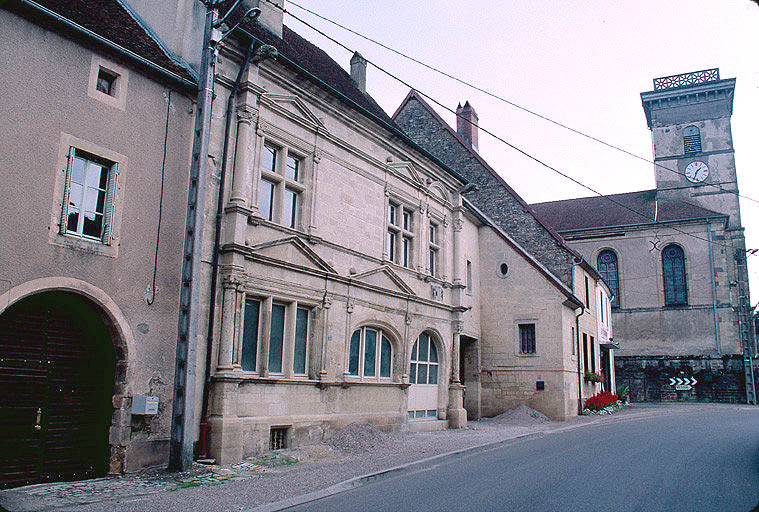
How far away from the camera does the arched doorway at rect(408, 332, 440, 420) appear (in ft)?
60.2

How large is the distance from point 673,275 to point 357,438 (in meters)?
37.2

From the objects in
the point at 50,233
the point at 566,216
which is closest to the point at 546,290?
the point at 50,233

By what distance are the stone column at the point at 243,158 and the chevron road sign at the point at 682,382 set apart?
118 ft

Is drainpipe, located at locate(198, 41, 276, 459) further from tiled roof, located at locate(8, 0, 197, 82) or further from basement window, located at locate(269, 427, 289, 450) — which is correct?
basement window, located at locate(269, 427, 289, 450)

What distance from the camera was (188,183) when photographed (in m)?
11.4

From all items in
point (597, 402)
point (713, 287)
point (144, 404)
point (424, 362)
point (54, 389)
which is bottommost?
point (597, 402)

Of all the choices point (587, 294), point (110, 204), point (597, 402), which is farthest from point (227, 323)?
point (587, 294)

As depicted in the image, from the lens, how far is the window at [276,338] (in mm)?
12555

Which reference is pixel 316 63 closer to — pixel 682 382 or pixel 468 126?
pixel 468 126

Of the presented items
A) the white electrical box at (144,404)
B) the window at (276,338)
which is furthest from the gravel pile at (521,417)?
the white electrical box at (144,404)

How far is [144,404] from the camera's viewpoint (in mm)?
10031

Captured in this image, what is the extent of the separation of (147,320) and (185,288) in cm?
100

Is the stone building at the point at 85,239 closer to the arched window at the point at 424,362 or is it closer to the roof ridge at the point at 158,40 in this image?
the roof ridge at the point at 158,40

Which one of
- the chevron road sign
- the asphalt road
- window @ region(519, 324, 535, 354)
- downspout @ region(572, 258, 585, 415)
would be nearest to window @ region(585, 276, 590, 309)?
downspout @ region(572, 258, 585, 415)
